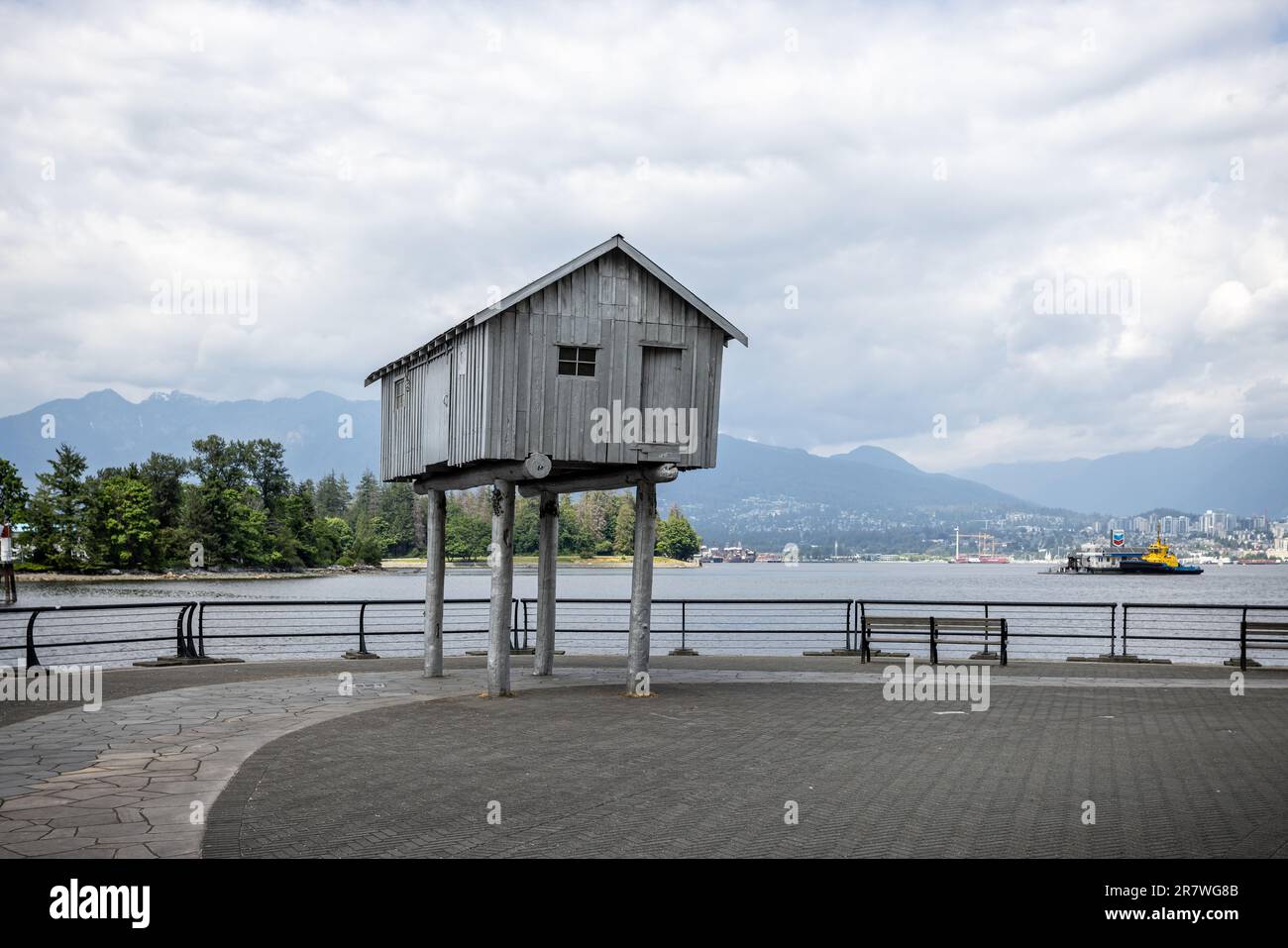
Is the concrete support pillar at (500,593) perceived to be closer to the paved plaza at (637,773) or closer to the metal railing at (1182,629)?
the paved plaza at (637,773)

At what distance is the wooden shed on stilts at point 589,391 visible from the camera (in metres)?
17.6

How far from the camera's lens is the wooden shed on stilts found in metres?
17.6

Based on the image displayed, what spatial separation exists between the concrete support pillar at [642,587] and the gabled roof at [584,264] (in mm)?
2888

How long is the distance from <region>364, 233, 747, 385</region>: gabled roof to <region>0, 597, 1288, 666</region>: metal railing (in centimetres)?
812

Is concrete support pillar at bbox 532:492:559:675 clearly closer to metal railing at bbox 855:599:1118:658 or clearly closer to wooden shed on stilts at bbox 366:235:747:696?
wooden shed on stilts at bbox 366:235:747:696

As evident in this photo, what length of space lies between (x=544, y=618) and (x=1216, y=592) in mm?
119306

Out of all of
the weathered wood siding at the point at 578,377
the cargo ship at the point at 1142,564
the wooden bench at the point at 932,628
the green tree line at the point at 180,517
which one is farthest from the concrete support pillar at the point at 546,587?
the cargo ship at the point at 1142,564

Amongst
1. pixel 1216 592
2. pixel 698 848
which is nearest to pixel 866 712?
pixel 698 848

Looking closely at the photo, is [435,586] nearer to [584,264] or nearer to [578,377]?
[578,377]

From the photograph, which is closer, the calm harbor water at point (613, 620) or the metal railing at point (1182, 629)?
the calm harbor water at point (613, 620)

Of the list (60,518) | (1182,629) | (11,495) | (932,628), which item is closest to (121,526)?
(60,518)

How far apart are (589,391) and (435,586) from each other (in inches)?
202

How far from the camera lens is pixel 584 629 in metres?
28.5

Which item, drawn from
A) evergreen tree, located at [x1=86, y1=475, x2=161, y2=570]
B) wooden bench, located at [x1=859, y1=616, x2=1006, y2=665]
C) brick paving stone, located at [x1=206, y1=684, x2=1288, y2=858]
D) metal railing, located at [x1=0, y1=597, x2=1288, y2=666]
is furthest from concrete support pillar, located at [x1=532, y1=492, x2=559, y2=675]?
evergreen tree, located at [x1=86, y1=475, x2=161, y2=570]
